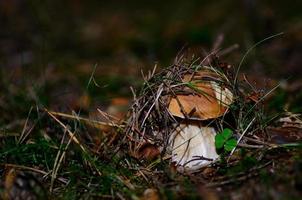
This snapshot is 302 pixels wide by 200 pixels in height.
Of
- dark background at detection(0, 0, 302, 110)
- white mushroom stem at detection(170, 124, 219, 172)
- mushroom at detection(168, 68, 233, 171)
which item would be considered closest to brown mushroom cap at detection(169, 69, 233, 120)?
mushroom at detection(168, 68, 233, 171)

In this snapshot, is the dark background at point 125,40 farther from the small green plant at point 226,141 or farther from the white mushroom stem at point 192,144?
the small green plant at point 226,141

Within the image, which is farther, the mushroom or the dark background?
the dark background

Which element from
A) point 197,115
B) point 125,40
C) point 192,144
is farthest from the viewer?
point 125,40

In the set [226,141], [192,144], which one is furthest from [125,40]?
[226,141]

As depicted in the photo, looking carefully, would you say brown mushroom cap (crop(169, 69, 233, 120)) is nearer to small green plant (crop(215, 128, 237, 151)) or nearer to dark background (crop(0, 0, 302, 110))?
small green plant (crop(215, 128, 237, 151))

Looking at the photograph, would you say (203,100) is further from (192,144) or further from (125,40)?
(125,40)

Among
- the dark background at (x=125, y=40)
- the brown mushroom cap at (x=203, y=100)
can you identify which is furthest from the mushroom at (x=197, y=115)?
the dark background at (x=125, y=40)
